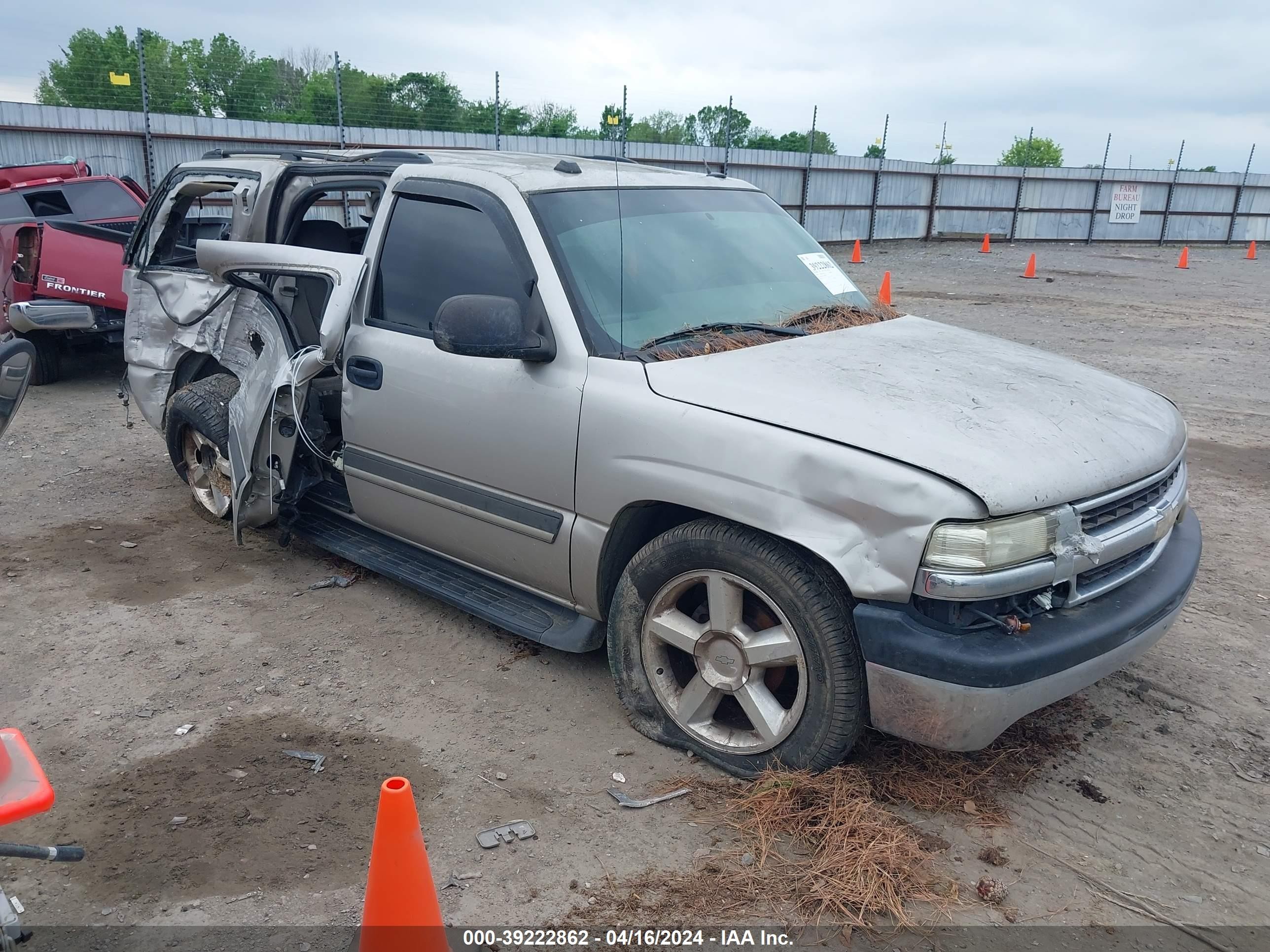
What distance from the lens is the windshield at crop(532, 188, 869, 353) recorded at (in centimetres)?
351

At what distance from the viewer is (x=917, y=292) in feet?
53.8

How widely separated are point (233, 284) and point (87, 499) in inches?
86.5

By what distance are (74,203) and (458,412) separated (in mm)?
8343

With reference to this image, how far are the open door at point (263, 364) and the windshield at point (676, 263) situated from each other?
1.17 metres

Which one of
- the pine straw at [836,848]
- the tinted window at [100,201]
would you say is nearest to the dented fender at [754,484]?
the pine straw at [836,848]

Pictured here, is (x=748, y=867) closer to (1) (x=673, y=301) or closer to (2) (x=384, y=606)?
(1) (x=673, y=301)

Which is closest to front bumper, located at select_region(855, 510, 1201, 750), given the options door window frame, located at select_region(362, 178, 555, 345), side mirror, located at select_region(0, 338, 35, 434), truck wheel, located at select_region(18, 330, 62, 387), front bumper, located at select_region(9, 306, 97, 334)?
door window frame, located at select_region(362, 178, 555, 345)

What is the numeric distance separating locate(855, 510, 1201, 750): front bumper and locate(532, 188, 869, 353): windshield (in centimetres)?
137

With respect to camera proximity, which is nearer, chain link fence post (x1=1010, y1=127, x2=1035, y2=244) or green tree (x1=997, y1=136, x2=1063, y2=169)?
chain link fence post (x1=1010, y1=127, x2=1035, y2=244)

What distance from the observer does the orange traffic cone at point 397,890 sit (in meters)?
2.21

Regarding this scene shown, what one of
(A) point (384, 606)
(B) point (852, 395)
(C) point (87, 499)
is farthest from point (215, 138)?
(B) point (852, 395)

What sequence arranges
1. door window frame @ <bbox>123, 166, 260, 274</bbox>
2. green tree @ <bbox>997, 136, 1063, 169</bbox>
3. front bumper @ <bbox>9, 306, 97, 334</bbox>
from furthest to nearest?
1. green tree @ <bbox>997, 136, 1063, 169</bbox>
2. front bumper @ <bbox>9, 306, 97, 334</bbox>
3. door window frame @ <bbox>123, 166, 260, 274</bbox>

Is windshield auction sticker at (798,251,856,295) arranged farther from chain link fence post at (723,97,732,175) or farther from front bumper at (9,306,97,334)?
chain link fence post at (723,97,732,175)

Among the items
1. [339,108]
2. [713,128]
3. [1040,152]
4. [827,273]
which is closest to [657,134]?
[713,128]
